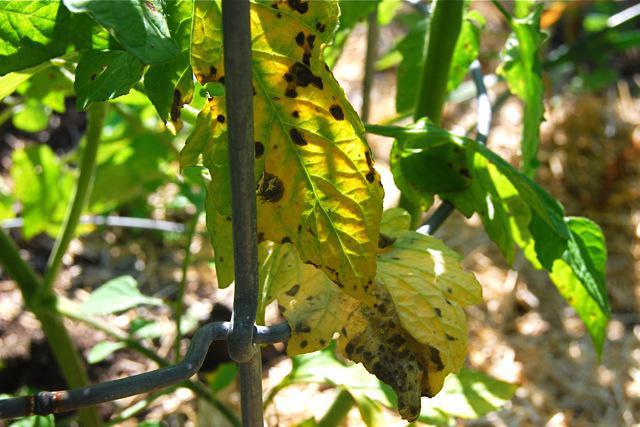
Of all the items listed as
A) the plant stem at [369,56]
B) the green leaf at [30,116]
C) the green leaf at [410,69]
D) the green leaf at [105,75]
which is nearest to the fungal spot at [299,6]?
the green leaf at [105,75]

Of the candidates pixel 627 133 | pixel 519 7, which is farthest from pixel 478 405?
pixel 627 133

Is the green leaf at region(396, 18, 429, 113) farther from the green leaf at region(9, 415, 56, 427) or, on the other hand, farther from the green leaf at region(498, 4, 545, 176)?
the green leaf at region(9, 415, 56, 427)

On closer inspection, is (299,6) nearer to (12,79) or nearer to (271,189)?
(271,189)

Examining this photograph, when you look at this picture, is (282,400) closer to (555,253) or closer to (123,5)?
(555,253)

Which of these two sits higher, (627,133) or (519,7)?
(519,7)

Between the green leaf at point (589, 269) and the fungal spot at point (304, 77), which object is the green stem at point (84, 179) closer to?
the fungal spot at point (304, 77)

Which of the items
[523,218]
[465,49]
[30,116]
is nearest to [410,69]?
[465,49]
